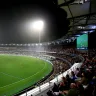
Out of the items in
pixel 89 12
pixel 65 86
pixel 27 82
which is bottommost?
pixel 27 82

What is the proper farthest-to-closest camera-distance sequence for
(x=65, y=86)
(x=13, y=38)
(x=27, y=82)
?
Result: (x=13, y=38)
(x=27, y=82)
(x=65, y=86)

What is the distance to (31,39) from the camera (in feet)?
192

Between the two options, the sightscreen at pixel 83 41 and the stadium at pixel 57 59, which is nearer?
the stadium at pixel 57 59

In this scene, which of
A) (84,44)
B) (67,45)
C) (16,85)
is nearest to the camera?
(16,85)

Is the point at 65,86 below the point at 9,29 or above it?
below

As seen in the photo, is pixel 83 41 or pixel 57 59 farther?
pixel 57 59

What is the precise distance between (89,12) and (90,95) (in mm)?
6894

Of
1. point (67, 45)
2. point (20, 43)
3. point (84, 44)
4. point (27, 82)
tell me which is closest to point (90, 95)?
point (27, 82)

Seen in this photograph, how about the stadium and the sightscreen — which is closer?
the stadium

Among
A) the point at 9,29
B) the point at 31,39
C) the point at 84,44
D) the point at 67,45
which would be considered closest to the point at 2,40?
the point at 9,29

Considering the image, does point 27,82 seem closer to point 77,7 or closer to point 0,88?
point 0,88

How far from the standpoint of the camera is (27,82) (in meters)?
17.6

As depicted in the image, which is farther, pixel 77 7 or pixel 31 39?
pixel 31 39

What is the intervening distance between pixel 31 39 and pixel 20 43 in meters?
6.97
